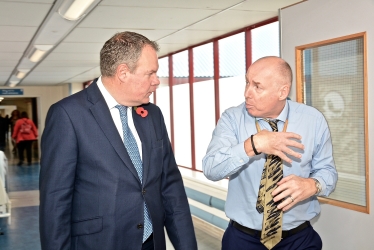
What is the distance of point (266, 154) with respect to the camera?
235 cm

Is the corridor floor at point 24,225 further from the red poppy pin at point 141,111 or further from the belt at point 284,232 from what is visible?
the red poppy pin at point 141,111

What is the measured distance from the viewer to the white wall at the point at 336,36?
2.92 meters

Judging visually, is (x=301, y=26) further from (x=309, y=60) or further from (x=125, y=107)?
(x=125, y=107)

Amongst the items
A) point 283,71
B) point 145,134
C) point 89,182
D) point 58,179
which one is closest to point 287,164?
point 283,71

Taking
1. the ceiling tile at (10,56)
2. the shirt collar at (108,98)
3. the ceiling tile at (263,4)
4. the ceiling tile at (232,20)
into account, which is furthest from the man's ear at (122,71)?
the ceiling tile at (10,56)

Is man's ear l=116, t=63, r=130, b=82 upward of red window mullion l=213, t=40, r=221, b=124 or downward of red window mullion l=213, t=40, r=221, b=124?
downward

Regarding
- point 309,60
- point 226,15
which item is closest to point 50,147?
point 309,60

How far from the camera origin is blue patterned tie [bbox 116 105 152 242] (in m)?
2.12

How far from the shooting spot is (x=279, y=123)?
241 centimetres

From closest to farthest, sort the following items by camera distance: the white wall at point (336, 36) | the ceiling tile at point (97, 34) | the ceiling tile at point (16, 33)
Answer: the white wall at point (336, 36) < the ceiling tile at point (16, 33) < the ceiling tile at point (97, 34)

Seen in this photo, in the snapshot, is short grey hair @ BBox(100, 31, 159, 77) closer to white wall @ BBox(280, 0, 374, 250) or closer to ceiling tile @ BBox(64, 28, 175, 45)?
white wall @ BBox(280, 0, 374, 250)

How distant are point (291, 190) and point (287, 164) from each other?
0.85 ft

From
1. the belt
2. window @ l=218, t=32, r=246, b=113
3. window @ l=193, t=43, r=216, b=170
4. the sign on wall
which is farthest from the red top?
the belt

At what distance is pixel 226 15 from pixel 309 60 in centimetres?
218
